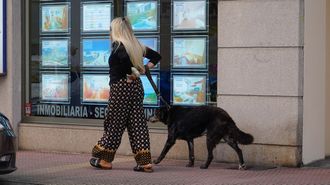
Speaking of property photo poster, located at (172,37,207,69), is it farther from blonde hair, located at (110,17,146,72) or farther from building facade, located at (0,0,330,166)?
blonde hair, located at (110,17,146,72)

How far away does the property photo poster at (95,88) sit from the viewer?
10516mm

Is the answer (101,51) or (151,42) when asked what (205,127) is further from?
(101,51)

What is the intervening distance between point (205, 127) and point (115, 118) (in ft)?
4.18

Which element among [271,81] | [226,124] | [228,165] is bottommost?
[228,165]

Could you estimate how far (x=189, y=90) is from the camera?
9.87m

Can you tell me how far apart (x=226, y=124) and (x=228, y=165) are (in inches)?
33.3

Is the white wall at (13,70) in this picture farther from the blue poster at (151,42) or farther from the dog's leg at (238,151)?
the dog's leg at (238,151)

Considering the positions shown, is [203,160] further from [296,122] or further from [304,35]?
[304,35]

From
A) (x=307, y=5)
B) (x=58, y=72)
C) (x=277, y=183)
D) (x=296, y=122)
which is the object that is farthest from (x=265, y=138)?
(x=58, y=72)

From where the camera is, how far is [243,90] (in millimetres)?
9211

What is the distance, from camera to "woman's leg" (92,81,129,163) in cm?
845

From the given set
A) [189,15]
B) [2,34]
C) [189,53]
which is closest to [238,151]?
[189,53]

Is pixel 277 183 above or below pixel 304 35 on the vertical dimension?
below

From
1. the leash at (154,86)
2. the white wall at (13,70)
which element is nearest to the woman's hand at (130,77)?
the leash at (154,86)
